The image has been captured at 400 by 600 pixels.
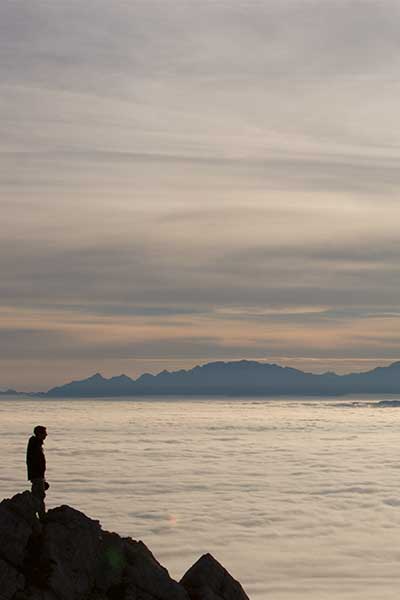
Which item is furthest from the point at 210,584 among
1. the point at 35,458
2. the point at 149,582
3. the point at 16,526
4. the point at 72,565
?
the point at 35,458

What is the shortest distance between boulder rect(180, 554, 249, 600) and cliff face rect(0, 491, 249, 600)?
0.04 meters

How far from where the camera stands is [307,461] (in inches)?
6811

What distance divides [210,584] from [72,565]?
18.7ft

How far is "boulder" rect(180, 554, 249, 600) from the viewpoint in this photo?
36.2 meters

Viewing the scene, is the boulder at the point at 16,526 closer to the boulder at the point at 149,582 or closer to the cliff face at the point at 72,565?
the cliff face at the point at 72,565

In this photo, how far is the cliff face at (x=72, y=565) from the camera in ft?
107

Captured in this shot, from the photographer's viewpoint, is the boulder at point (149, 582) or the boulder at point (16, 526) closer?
the boulder at point (16, 526)

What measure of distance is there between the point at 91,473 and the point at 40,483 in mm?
102104

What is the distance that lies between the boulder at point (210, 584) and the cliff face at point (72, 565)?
0.04 meters

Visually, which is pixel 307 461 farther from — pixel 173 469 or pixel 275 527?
pixel 275 527

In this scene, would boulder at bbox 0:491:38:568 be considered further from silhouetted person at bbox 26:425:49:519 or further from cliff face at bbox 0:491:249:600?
silhouetted person at bbox 26:425:49:519

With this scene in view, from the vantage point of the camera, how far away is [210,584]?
1441 inches

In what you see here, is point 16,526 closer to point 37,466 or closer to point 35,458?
point 37,466

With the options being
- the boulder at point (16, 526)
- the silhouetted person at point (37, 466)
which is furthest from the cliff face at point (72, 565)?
the silhouetted person at point (37, 466)
